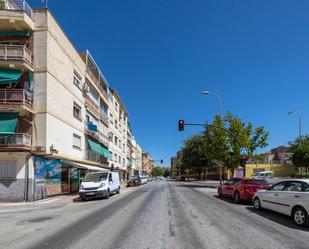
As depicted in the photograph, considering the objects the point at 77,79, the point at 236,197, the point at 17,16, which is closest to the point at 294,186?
the point at 236,197

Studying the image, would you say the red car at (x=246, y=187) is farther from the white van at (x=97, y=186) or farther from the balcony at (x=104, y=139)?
the balcony at (x=104, y=139)

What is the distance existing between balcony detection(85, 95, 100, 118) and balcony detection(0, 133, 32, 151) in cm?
1266

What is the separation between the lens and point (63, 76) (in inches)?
981

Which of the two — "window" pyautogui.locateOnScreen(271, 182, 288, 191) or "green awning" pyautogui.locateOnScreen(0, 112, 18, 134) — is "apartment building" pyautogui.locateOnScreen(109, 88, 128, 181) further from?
"window" pyautogui.locateOnScreen(271, 182, 288, 191)

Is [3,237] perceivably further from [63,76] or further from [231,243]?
[63,76]

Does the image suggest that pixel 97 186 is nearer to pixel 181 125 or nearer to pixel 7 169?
pixel 7 169

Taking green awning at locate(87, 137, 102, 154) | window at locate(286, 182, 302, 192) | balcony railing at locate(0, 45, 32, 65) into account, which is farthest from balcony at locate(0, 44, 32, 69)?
window at locate(286, 182, 302, 192)

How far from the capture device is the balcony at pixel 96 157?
108ft

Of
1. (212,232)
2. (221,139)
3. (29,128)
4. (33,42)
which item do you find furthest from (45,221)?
(221,139)

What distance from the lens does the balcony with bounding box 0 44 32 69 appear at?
796 inches

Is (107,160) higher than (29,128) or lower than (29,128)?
lower

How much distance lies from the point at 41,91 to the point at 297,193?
58.8ft

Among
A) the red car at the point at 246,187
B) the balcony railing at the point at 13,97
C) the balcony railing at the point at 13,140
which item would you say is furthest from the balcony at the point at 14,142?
the red car at the point at 246,187

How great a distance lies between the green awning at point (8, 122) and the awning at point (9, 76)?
225cm
